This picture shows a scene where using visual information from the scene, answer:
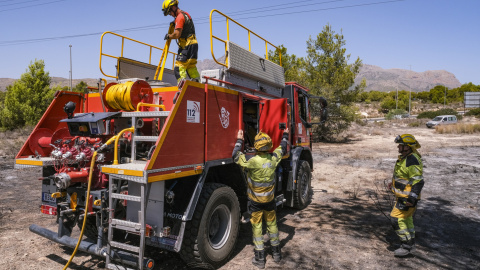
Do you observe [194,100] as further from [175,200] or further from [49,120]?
[49,120]

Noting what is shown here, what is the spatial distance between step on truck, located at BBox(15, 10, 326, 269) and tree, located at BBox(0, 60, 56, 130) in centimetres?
1859

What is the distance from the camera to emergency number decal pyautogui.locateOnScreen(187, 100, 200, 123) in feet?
11.9

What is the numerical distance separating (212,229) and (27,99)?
2140cm

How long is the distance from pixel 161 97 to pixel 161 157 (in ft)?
4.38

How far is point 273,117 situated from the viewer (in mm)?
5699

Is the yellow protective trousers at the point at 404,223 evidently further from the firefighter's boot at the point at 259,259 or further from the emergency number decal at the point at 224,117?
the emergency number decal at the point at 224,117

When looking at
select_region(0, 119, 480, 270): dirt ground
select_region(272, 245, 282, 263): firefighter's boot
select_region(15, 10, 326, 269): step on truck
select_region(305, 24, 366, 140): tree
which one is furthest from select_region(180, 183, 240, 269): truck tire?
select_region(305, 24, 366, 140): tree

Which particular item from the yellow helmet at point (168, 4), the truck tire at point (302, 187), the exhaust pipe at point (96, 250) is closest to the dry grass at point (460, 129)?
the truck tire at point (302, 187)

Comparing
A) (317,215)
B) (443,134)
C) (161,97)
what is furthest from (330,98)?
(161,97)

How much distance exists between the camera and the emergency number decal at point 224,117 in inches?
169

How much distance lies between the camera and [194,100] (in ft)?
12.2

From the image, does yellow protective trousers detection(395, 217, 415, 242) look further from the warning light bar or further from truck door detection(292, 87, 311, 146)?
the warning light bar

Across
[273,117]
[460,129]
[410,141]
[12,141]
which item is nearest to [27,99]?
[12,141]

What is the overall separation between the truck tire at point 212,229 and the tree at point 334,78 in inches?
700
